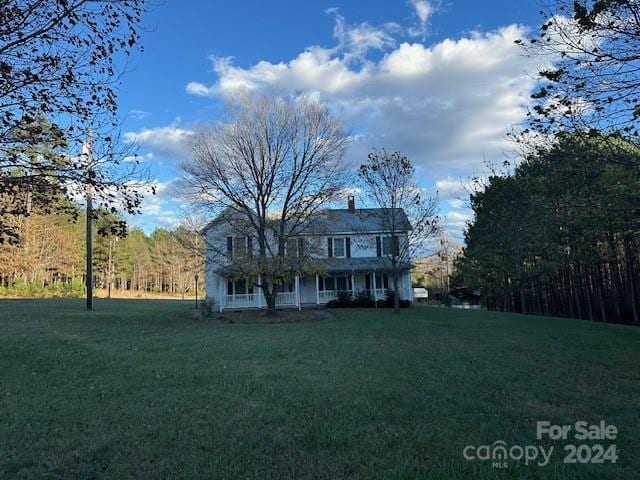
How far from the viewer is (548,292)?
3691 centimetres

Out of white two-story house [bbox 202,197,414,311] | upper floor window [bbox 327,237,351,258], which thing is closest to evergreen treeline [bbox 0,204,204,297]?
white two-story house [bbox 202,197,414,311]

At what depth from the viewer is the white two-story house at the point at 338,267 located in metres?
25.6

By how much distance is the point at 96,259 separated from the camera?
66.2 m

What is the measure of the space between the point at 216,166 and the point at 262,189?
2.41 m

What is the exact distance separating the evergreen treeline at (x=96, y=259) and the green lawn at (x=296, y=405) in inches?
91.9

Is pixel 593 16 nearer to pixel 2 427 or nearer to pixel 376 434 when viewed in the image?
pixel 376 434

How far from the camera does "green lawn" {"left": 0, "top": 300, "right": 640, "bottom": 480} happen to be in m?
4.36

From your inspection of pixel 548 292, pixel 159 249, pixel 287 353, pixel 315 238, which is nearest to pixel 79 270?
pixel 159 249

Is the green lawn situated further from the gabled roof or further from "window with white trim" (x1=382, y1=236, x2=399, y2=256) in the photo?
"window with white trim" (x1=382, y1=236, x2=399, y2=256)

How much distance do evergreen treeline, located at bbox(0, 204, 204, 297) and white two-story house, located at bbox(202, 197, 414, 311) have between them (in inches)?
80.2

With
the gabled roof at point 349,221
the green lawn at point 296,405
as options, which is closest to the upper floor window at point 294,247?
the gabled roof at point 349,221

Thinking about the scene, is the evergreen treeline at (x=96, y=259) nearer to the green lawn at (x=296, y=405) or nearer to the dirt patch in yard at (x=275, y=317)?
the green lawn at (x=296, y=405)

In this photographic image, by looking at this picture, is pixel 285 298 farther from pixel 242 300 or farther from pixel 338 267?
pixel 338 267

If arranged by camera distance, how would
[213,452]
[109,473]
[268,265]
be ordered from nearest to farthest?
[109,473]
[213,452]
[268,265]
